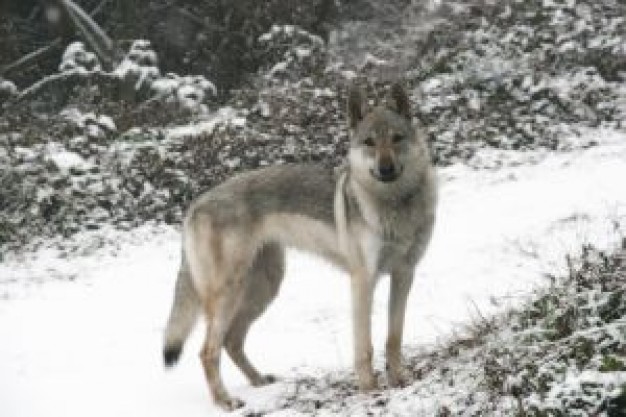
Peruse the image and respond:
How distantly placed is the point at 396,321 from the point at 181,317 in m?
1.43

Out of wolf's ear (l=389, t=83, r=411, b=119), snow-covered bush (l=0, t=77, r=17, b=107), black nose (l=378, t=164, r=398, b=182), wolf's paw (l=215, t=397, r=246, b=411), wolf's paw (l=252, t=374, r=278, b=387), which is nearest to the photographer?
black nose (l=378, t=164, r=398, b=182)

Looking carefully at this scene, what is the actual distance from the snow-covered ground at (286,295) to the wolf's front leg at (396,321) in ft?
1.34

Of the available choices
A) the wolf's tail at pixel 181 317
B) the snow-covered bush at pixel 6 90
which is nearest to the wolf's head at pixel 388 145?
the wolf's tail at pixel 181 317

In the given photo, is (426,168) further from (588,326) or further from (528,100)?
(528,100)

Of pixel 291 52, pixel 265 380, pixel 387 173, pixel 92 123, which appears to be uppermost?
pixel 291 52

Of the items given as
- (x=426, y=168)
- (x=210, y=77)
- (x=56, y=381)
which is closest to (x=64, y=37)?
(x=210, y=77)

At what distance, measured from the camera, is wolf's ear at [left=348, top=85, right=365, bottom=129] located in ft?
17.9

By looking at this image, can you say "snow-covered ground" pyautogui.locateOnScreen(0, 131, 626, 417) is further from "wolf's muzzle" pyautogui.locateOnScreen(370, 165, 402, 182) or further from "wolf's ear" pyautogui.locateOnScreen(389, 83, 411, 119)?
"wolf's ear" pyautogui.locateOnScreen(389, 83, 411, 119)

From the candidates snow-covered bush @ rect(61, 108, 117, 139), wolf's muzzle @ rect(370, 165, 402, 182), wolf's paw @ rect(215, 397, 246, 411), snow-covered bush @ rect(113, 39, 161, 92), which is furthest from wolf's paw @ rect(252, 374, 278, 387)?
snow-covered bush @ rect(113, 39, 161, 92)

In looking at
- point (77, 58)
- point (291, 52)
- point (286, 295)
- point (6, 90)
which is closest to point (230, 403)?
point (286, 295)

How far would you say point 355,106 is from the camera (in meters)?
5.47

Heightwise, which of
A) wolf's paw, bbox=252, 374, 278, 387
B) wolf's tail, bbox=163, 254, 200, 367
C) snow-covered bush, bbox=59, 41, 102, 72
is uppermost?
snow-covered bush, bbox=59, 41, 102, 72

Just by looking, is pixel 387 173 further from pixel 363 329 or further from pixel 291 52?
pixel 291 52

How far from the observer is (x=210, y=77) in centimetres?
1447
